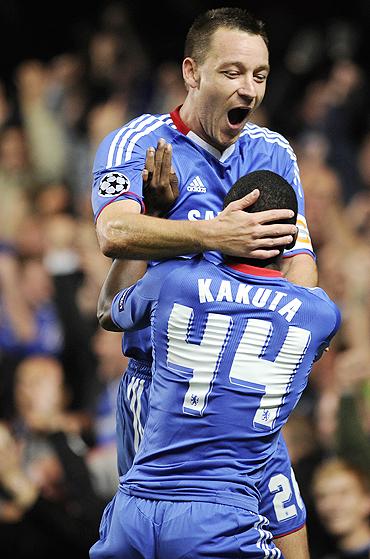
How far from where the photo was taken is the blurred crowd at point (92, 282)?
6.30 metres

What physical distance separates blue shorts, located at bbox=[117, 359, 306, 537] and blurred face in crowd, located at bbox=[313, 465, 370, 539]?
65.0 inches

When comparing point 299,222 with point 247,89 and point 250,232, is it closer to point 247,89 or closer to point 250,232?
point 247,89

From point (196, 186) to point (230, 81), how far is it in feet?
1.31

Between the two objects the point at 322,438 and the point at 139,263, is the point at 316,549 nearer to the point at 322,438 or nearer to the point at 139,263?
the point at 322,438

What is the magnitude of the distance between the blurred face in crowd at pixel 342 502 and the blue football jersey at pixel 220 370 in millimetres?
2386

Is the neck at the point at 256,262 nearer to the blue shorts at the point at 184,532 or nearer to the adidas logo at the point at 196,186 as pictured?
the adidas logo at the point at 196,186

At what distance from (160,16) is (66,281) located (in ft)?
14.5

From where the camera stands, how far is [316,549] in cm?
607

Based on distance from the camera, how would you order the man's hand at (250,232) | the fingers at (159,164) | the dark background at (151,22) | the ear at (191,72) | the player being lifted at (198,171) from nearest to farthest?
1. the man's hand at (250,232)
2. the player being lifted at (198,171)
3. the fingers at (159,164)
4. the ear at (191,72)
5. the dark background at (151,22)

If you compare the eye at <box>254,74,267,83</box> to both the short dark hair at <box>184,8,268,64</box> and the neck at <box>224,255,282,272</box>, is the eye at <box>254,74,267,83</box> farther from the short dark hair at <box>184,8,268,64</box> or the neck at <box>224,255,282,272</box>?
the neck at <box>224,255,282,272</box>

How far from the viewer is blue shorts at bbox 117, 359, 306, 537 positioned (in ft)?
13.6

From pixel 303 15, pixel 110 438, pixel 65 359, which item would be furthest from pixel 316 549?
pixel 303 15

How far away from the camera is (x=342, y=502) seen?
5.94m

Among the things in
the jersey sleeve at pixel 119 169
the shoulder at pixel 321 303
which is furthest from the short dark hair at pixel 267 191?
the jersey sleeve at pixel 119 169
